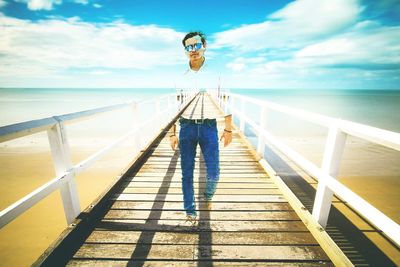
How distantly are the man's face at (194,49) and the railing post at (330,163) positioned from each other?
59.5 inches

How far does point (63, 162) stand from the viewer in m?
2.16

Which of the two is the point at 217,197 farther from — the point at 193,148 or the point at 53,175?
the point at 53,175

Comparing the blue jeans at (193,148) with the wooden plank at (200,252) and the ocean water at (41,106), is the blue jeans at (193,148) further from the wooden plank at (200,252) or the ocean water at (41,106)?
the ocean water at (41,106)

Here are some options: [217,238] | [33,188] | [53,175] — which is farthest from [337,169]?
[53,175]

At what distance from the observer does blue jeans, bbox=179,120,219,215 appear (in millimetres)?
2289

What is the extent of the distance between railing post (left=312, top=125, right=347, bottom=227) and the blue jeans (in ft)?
3.68

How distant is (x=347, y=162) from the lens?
34.4 ft

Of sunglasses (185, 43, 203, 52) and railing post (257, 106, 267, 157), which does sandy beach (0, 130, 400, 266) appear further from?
sunglasses (185, 43, 203, 52)

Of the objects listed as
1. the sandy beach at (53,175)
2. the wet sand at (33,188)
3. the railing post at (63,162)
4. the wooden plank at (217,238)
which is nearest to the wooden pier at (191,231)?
the wooden plank at (217,238)

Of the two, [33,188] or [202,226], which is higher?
[202,226]

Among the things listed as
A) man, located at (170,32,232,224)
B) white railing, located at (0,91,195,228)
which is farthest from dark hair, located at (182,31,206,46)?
white railing, located at (0,91,195,228)

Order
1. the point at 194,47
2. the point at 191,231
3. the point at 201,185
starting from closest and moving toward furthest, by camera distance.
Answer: the point at 194,47 → the point at 191,231 → the point at 201,185

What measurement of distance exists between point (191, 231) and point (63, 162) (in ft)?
5.12

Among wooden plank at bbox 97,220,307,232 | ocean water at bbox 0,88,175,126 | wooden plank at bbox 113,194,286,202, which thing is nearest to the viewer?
wooden plank at bbox 97,220,307,232
